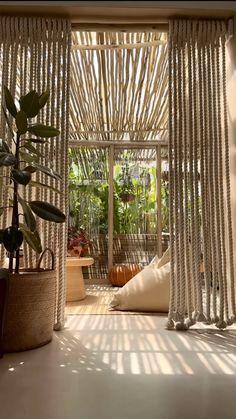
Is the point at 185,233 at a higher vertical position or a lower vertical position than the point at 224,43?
lower

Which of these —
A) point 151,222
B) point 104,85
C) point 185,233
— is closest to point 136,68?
point 104,85

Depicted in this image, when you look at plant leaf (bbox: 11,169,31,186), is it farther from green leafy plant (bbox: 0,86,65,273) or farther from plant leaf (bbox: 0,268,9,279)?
plant leaf (bbox: 0,268,9,279)

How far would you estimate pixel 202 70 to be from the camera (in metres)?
2.16

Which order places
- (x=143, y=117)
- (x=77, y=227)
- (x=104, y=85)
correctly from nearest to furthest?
(x=104, y=85)
(x=143, y=117)
(x=77, y=227)

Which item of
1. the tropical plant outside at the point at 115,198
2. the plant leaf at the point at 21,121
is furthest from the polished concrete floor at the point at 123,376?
the tropical plant outside at the point at 115,198

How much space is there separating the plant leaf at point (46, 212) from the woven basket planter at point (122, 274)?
2429mm

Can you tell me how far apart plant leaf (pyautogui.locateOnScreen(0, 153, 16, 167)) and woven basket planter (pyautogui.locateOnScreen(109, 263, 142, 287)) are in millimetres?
2683

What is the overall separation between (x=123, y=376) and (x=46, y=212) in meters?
0.87

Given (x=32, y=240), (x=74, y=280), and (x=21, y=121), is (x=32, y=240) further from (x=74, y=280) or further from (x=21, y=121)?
(x=74, y=280)

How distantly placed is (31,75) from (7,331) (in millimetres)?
1604

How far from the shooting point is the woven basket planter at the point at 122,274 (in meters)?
3.94

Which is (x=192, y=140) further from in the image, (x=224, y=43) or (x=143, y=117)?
(x=143, y=117)

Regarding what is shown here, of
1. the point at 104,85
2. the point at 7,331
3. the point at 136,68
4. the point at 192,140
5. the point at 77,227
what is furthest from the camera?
the point at 77,227

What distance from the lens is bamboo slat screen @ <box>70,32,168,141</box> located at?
100 inches
